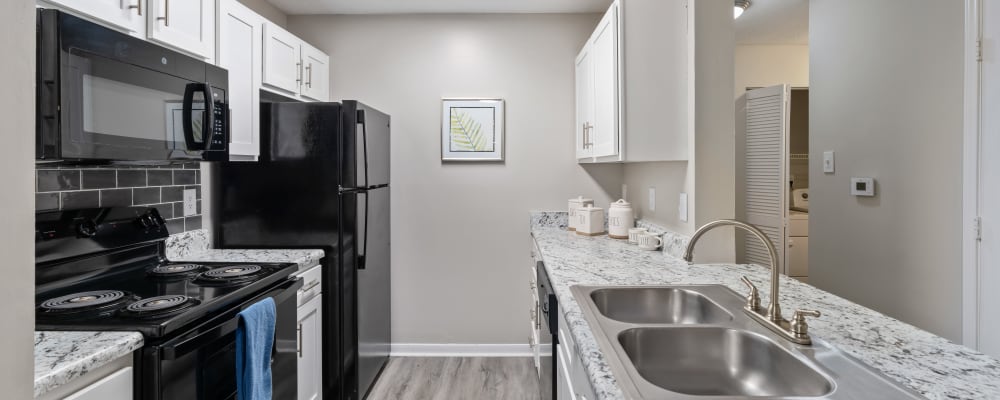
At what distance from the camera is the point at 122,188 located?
1.91 meters

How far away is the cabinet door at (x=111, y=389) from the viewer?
1050 millimetres

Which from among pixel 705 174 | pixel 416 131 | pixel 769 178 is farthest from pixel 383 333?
pixel 769 178

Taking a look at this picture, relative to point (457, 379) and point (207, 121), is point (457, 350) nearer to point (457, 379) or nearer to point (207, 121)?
point (457, 379)

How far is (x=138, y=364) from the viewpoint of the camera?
1196 mm

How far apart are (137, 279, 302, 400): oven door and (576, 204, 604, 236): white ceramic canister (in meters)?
1.72

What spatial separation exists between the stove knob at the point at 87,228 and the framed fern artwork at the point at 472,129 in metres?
1.97

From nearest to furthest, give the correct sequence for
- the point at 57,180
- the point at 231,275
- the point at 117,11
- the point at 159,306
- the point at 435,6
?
the point at 159,306 → the point at 117,11 → the point at 57,180 → the point at 231,275 → the point at 435,6

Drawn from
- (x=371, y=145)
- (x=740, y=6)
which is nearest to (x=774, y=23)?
(x=740, y=6)

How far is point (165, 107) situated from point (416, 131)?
5.98ft

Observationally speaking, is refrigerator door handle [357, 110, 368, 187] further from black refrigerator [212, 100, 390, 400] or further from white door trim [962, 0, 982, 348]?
white door trim [962, 0, 982, 348]

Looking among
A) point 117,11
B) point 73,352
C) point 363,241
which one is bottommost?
point 73,352

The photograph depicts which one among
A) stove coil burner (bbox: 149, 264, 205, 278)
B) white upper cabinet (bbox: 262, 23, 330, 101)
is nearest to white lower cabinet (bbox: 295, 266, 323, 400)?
stove coil burner (bbox: 149, 264, 205, 278)

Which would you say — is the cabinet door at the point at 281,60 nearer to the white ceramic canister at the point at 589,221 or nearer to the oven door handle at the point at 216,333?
the oven door handle at the point at 216,333

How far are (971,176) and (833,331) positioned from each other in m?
1.15
